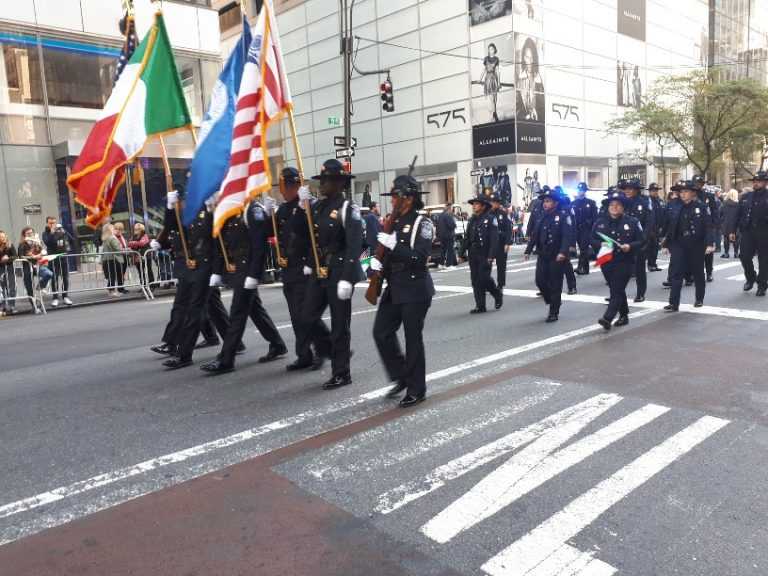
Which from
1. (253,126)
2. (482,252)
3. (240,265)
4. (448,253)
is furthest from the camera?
(448,253)

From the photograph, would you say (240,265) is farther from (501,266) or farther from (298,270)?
(501,266)

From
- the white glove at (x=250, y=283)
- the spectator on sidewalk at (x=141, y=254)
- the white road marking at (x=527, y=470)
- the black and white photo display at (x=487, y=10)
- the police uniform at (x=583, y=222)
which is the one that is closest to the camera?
the white road marking at (x=527, y=470)

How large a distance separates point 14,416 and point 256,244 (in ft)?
8.56

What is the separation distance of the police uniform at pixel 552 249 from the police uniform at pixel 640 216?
1.31 metres

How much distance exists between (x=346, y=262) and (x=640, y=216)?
7751 millimetres

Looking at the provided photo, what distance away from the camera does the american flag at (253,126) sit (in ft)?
19.9

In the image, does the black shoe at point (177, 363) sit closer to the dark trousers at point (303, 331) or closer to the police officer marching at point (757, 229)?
the dark trousers at point (303, 331)

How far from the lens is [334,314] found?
5.76 meters

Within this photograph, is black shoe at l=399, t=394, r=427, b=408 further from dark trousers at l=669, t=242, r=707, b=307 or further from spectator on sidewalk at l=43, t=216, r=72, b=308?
spectator on sidewalk at l=43, t=216, r=72, b=308

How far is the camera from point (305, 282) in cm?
634

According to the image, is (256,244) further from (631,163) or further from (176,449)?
(631,163)

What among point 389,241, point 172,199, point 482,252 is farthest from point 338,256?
point 482,252

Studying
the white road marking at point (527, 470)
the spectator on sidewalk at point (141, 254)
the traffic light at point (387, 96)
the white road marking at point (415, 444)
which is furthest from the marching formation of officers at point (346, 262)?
the traffic light at point (387, 96)

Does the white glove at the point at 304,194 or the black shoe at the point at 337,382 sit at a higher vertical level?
the white glove at the point at 304,194
